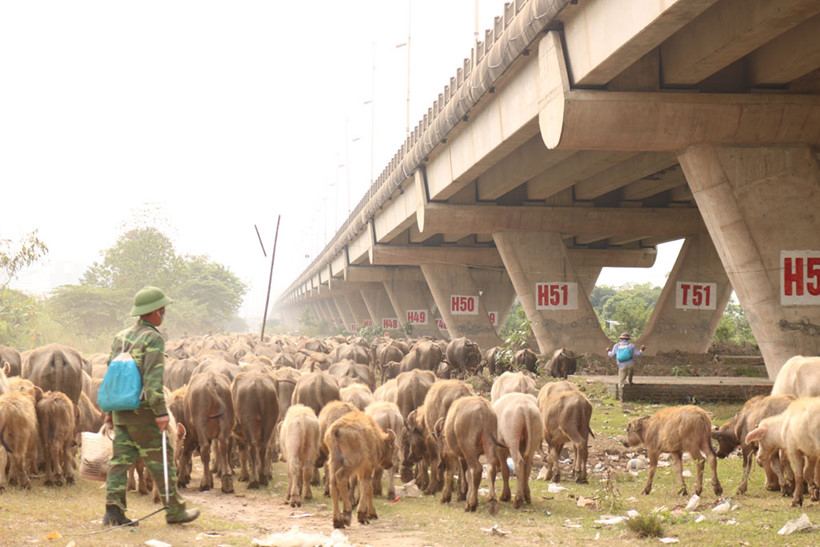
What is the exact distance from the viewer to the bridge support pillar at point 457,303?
3909cm

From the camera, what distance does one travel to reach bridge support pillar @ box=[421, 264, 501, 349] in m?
39.1

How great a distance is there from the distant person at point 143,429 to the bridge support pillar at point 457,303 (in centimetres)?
3117

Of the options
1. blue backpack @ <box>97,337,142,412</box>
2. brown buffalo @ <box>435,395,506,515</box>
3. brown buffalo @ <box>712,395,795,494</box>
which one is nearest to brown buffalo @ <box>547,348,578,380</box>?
brown buffalo @ <box>712,395,795,494</box>

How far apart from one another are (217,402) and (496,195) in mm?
17477

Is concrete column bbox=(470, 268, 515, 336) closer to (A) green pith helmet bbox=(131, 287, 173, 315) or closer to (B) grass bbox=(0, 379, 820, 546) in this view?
(B) grass bbox=(0, 379, 820, 546)

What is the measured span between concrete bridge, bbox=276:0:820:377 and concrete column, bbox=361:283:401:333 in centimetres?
3382

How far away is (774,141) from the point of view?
15.0 m

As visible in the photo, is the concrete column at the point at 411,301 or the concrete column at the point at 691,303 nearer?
the concrete column at the point at 691,303

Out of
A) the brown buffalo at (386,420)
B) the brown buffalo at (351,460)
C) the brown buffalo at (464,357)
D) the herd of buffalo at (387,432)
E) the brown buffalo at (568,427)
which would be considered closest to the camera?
the brown buffalo at (351,460)

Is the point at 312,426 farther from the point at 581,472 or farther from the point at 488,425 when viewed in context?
the point at 581,472

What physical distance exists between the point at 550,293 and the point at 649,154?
722 cm

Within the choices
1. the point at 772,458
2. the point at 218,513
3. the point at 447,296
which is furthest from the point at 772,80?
the point at 447,296

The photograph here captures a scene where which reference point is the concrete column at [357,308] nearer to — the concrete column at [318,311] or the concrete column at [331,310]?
the concrete column at [331,310]

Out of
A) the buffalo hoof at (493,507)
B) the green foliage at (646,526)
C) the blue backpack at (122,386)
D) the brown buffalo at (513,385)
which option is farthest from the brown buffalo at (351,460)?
the brown buffalo at (513,385)
